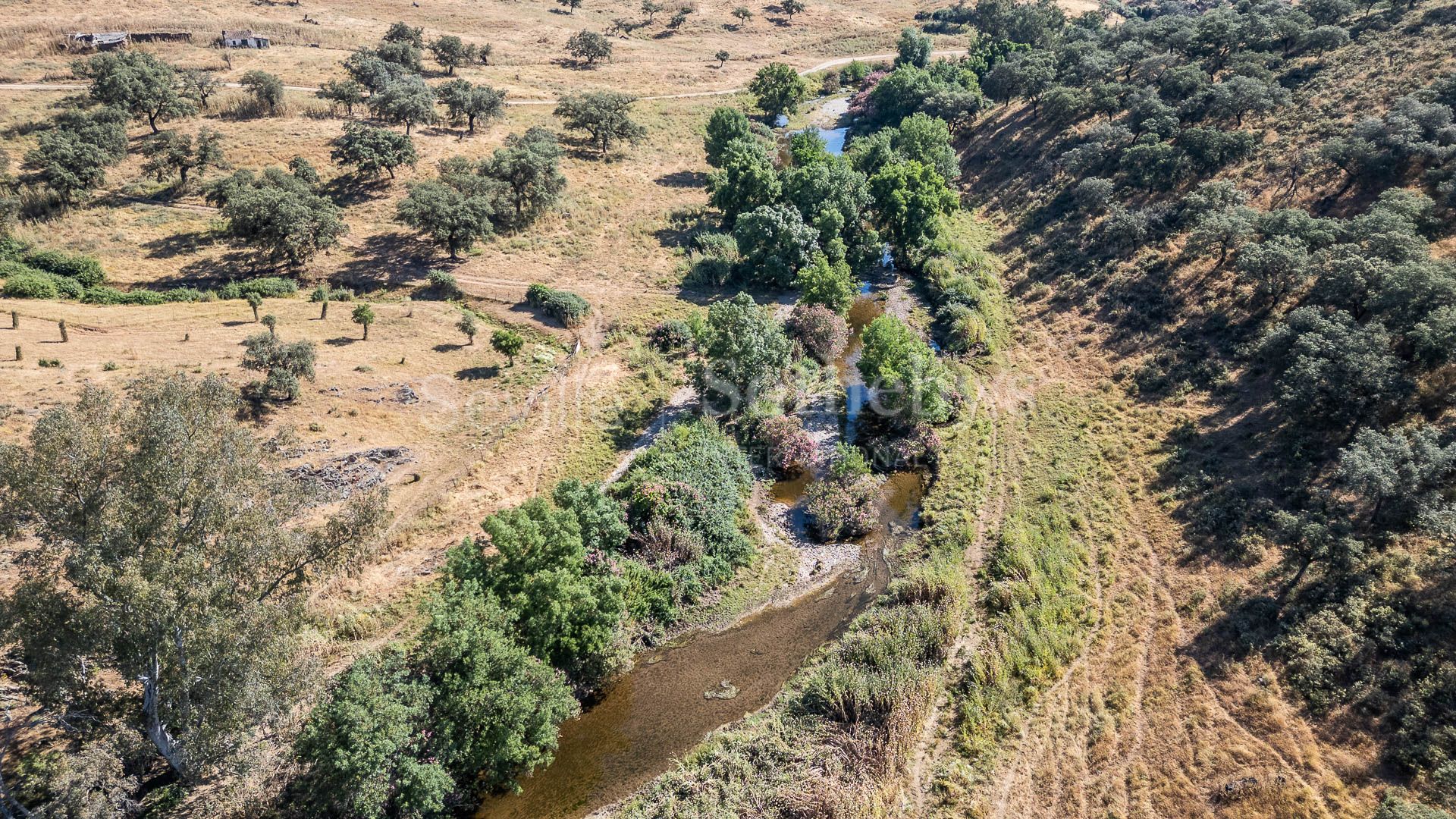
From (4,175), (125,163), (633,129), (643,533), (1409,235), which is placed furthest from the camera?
(633,129)

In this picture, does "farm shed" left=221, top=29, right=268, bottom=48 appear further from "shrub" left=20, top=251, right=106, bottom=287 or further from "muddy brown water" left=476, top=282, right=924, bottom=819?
"muddy brown water" left=476, top=282, right=924, bottom=819

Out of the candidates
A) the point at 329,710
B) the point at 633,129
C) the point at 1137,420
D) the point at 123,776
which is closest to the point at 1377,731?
the point at 1137,420

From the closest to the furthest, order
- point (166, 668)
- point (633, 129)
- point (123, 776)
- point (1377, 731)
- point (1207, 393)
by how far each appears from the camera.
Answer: point (166, 668) → point (123, 776) → point (1377, 731) → point (1207, 393) → point (633, 129)

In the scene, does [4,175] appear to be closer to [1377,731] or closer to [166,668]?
[166,668]

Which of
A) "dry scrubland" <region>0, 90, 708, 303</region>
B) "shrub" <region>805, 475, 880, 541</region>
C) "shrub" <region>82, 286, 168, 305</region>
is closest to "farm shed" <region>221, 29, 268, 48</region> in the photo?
"dry scrubland" <region>0, 90, 708, 303</region>

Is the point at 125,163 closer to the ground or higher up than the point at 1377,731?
higher up

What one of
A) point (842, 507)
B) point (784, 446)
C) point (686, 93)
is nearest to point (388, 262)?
point (784, 446)

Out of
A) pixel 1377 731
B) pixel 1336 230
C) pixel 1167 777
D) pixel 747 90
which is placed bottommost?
pixel 1167 777
